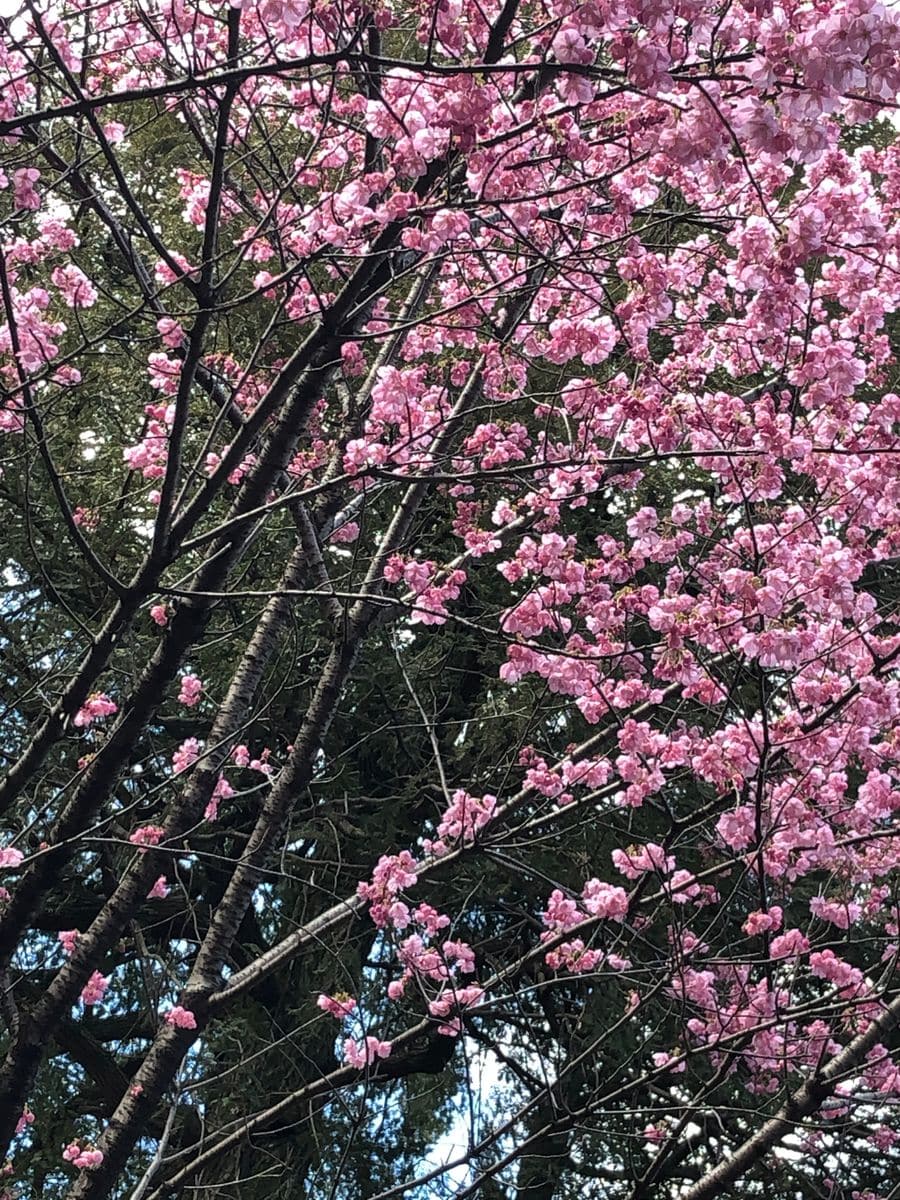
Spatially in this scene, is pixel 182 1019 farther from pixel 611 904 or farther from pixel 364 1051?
pixel 611 904

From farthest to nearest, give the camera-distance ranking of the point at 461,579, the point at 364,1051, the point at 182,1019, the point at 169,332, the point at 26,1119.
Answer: the point at 26,1119 < the point at 461,579 < the point at 364,1051 < the point at 182,1019 < the point at 169,332

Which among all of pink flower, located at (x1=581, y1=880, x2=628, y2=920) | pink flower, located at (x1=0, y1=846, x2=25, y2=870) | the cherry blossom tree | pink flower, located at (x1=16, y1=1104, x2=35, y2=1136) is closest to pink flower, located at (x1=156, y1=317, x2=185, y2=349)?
the cherry blossom tree

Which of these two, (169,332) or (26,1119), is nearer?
(169,332)

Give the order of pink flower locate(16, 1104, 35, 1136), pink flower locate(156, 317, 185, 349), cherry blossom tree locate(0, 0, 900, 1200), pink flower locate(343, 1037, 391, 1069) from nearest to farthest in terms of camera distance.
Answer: cherry blossom tree locate(0, 0, 900, 1200), pink flower locate(156, 317, 185, 349), pink flower locate(343, 1037, 391, 1069), pink flower locate(16, 1104, 35, 1136)

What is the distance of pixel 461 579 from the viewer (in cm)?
525

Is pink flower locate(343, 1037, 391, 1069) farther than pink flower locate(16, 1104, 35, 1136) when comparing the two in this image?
No

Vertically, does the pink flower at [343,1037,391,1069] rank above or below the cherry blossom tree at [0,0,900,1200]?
below

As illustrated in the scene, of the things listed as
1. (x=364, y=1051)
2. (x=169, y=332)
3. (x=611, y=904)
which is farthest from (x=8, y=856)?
(x=611, y=904)

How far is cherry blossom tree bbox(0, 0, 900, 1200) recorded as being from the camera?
3377mm

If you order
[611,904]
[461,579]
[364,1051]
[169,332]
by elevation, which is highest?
[461,579]

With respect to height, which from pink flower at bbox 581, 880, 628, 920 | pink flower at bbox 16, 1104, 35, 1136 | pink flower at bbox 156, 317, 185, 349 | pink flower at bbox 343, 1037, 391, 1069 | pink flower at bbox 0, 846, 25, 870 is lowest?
pink flower at bbox 16, 1104, 35, 1136

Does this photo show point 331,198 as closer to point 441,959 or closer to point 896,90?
point 896,90

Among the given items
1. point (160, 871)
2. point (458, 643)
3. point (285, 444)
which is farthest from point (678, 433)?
point (458, 643)

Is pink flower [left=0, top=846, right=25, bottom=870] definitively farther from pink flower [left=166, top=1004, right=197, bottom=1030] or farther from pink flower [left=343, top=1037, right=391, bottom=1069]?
pink flower [left=343, top=1037, right=391, bottom=1069]
